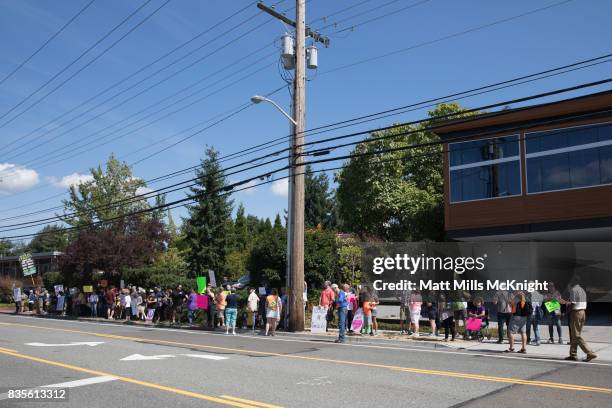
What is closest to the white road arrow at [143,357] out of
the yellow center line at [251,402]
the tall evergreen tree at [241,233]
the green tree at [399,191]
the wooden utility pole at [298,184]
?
the yellow center line at [251,402]

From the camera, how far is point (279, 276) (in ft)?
90.8

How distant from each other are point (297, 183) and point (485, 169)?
11.4 m

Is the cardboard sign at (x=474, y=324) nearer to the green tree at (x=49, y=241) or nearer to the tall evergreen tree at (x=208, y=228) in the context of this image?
the tall evergreen tree at (x=208, y=228)

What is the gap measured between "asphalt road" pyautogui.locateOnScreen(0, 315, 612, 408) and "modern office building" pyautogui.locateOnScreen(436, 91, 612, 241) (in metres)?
12.1

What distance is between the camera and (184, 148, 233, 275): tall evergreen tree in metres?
43.1

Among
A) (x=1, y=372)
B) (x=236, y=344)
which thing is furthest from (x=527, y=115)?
(x=1, y=372)

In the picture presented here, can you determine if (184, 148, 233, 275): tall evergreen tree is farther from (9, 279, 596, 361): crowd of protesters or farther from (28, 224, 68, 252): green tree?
(28, 224, 68, 252): green tree

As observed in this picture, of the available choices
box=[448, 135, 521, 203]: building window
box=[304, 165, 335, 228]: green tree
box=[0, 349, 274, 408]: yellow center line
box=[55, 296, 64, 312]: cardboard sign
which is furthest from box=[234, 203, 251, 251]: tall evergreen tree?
box=[0, 349, 274, 408]: yellow center line

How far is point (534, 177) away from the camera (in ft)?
83.0

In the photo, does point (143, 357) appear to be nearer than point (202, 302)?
Yes

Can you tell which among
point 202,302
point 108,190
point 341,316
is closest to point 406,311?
point 341,316

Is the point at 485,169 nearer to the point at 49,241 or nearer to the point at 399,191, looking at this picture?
the point at 399,191

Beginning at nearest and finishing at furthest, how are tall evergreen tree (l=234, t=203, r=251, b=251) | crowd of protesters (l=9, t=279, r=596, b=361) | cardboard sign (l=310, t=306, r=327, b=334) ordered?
1. crowd of protesters (l=9, t=279, r=596, b=361)
2. cardboard sign (l=310, t=306, r=327, b=334)
3. tall evergreen tree (l=234, t=203, r=251, b=251)

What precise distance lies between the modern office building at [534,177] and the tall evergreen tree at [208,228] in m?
21.0
